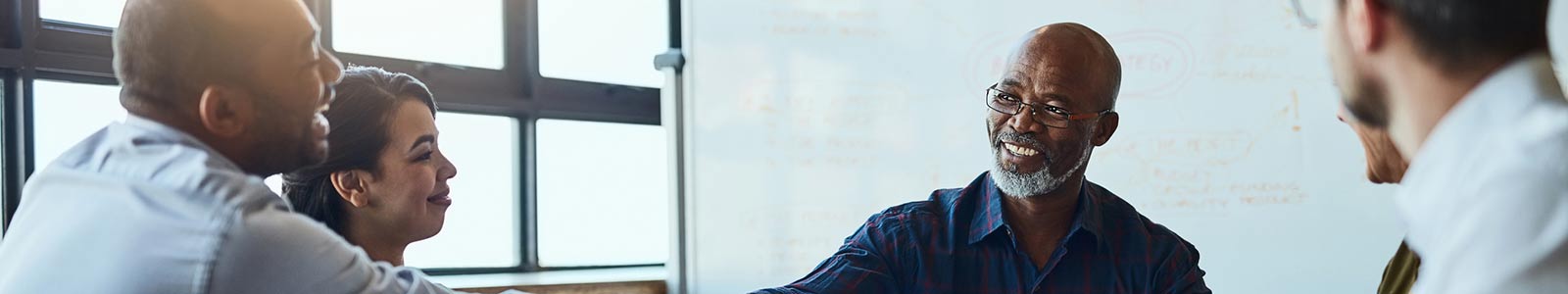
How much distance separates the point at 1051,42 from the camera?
2344 mm

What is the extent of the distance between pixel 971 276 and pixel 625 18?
2.72 metres

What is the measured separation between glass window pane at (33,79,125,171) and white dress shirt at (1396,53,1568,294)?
3.32 metres

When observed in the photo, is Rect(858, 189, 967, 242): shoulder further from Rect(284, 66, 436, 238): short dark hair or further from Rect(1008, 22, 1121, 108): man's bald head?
Rect(284, 66, 436, 238): short dark hair

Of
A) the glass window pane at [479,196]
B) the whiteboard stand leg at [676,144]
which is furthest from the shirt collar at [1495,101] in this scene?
the glass window pane at [479,196]

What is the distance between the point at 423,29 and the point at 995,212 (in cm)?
254

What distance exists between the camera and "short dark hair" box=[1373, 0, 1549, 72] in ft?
3.01

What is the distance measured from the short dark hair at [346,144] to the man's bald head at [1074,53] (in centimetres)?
109

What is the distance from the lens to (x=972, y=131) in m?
3.59

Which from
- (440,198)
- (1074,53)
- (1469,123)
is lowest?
(440,198)

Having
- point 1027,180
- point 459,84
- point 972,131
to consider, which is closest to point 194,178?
point 1027,180

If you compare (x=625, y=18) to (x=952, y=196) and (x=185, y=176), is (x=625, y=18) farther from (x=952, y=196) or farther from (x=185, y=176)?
(x=185, y=176)

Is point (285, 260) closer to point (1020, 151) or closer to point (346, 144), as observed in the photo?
point (346, 144)

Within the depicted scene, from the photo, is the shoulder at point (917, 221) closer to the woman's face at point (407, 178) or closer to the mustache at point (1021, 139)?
the mustache at point (1021, 139)

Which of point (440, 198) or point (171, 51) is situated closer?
point (171, 51)
